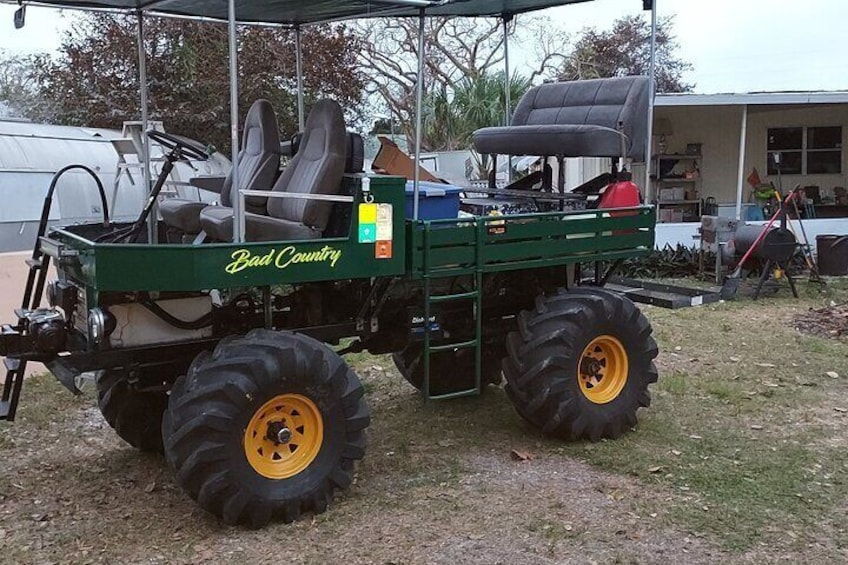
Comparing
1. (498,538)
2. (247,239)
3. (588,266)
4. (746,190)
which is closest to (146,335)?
(247,239)

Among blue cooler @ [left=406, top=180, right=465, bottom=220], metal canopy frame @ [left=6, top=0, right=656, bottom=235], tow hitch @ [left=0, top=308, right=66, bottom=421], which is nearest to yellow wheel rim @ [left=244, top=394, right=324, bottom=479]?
metal canopy frame @ [left=6, top=0, right=656, bottom=235]

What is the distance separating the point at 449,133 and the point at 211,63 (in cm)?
422

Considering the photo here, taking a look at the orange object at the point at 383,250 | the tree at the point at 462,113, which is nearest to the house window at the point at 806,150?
the tree at the point at 462,113

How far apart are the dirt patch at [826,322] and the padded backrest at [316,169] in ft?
18.5

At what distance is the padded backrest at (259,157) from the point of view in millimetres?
5438

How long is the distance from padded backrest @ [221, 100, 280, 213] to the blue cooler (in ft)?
2.94

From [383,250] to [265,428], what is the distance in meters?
1.08

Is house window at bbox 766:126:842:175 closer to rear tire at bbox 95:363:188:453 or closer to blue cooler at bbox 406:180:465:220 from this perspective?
blue cooler at bbox 406:180:465:220

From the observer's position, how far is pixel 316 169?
4887mm

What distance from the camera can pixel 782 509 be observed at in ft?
14.5

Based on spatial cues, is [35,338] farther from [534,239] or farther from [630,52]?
[630,52]

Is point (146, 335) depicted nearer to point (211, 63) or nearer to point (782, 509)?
point (782, 509)

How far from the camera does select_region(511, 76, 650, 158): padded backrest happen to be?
6234 mm

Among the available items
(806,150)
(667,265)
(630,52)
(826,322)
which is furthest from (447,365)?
(630,52)
